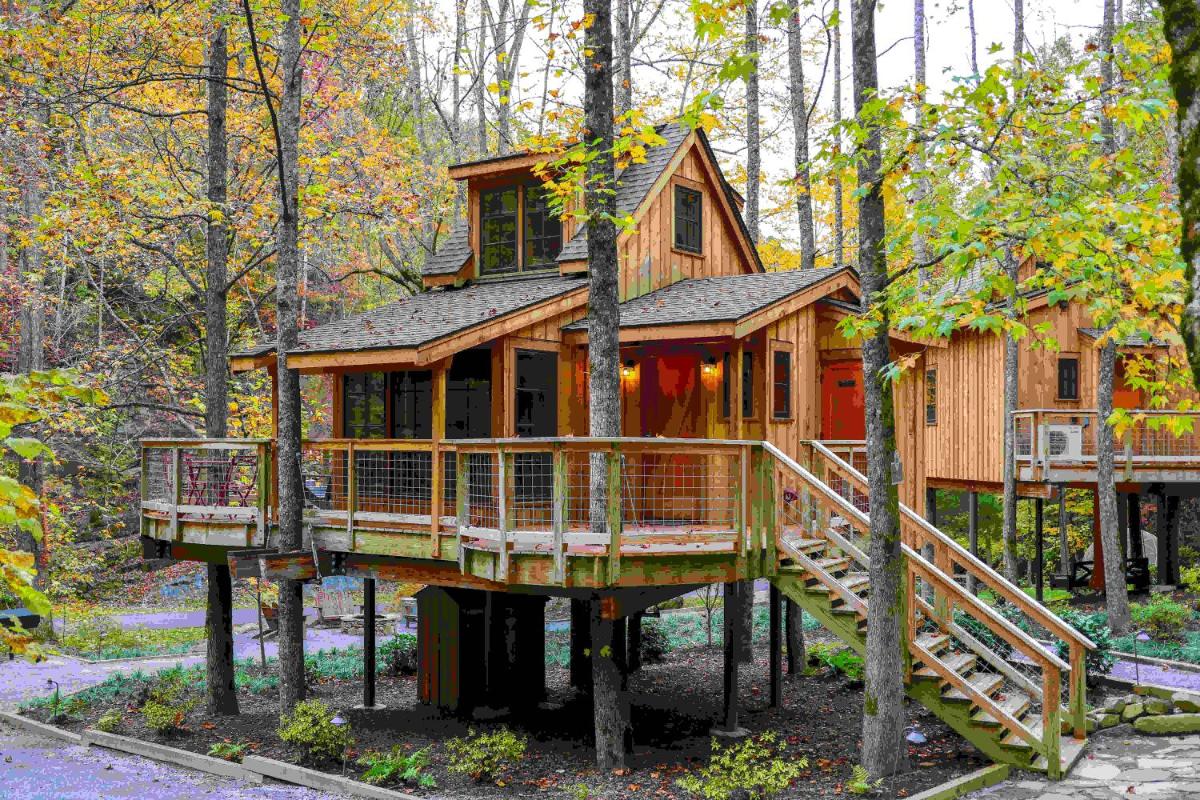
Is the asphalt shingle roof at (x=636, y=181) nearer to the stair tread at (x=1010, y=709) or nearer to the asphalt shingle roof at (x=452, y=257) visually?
the asphalt shingle roof at (x=452, y=257)

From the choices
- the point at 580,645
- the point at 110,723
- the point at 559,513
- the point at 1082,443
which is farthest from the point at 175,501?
the point at 1082,443

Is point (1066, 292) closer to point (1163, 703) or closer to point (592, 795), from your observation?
point (1163, 703)

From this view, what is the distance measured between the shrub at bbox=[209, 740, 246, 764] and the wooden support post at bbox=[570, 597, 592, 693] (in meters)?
5.25

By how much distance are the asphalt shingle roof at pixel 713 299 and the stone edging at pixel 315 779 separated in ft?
21.3

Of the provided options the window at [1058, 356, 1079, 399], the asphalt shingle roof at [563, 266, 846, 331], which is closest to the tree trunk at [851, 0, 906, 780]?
the asphalt shingle roof at [563, 266, 846, 331]

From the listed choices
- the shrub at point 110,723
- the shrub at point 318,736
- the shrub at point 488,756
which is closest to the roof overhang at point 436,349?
the shrub at point 318,736

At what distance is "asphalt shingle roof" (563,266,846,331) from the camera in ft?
44.0

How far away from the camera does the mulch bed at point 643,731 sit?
35.0 feet

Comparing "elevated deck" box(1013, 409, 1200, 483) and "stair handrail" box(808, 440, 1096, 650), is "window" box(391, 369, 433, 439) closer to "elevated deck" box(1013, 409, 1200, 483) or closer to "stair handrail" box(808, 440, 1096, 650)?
"stair handrail" box(808, 440, 1096, 650)

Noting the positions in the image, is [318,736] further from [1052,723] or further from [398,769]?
[1052,723]

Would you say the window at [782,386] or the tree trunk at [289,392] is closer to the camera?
the tree trunk at [289,392]

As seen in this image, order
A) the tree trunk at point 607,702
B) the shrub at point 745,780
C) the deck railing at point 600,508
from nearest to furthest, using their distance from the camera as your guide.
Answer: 1. the shrub at point 745,780
2. the deck railing at point 600,508
3. the tree trunk at point 607,702

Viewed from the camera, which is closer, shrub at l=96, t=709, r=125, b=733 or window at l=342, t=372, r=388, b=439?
shrub at l=96, t=709, r=125, b=733

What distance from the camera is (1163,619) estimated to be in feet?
59.1
